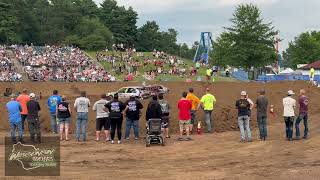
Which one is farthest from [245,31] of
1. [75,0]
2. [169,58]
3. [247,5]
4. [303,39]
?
[75,0]

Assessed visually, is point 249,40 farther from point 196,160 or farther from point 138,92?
point 196,160

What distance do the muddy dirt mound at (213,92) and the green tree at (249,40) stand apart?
13024 millimetres

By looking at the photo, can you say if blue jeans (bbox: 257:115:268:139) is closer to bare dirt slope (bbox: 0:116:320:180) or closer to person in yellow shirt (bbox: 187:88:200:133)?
bare dirt slope (bbox: 0:116:320:180)

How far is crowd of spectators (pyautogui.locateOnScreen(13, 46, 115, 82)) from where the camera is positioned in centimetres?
4903

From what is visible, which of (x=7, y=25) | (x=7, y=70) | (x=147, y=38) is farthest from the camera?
(x=147, y=38)

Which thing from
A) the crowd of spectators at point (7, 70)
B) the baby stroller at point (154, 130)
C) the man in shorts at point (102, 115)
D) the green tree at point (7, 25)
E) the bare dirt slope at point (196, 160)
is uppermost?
the green tree at point (7, 25)

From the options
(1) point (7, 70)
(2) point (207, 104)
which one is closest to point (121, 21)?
(1) point (7, 70)

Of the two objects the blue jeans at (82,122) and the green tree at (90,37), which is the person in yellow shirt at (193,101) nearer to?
the blue jeans at (82,122)

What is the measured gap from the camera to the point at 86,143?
18.8m

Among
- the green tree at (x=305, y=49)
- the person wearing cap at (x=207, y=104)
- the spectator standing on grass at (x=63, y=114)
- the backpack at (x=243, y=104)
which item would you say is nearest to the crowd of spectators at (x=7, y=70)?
the spectator standing on grass at (x=63, y=114)

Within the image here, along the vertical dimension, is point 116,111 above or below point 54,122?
above

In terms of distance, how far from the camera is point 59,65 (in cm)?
5422

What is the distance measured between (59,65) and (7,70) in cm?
630

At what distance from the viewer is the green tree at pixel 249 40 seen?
5428cm
